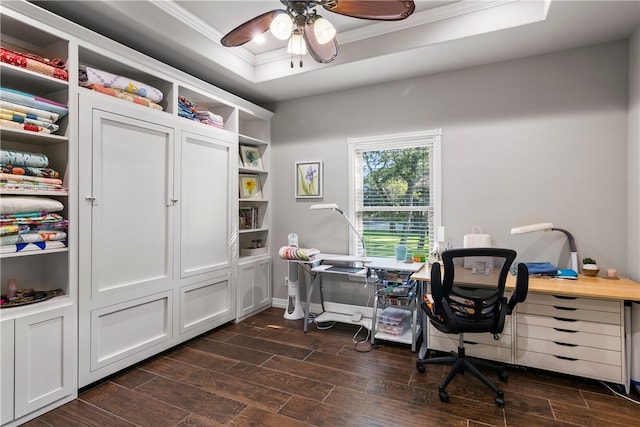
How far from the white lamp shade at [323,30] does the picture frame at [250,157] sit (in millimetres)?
2223

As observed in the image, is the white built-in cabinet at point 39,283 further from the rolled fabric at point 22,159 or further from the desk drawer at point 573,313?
Answer: the desk drawer at point 573,313

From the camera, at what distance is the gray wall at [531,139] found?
2746 mm

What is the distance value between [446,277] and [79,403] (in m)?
2.52

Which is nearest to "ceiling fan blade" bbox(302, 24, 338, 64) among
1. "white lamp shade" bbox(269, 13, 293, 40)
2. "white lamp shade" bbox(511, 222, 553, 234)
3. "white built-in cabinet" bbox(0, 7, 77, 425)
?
"white lamp shade" bbox(269, 13, 293, 40)

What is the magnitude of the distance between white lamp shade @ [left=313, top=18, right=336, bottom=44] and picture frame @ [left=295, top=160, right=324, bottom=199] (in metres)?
2.08

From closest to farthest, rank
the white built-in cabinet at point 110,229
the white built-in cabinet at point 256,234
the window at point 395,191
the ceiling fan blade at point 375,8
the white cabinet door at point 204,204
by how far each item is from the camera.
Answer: the ceiling fan blade at point 375,8
the white built-in cabinet at point 110,229
the white cabinet door at point 204,204
the window at point 395,191
the white built-in cabinet at point 256,234

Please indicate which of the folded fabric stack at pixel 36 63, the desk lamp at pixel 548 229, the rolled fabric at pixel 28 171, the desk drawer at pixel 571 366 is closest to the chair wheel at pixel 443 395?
the desk drawer at pixel 571 366

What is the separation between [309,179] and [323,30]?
2.24 metres

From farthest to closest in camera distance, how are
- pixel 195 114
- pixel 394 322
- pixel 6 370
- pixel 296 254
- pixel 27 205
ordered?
pixel 296 254
pixel 195 114
pixel 394 322
pixel 27 205
pixel 6 370

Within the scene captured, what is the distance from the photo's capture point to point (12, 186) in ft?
6.42

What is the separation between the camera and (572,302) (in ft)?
7.92

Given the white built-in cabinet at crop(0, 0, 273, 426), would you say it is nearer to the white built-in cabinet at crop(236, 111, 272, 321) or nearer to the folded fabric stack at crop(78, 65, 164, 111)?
the folded fabric stack at crop(78, 65, 164, 111)

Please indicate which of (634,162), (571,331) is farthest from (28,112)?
(634,162)

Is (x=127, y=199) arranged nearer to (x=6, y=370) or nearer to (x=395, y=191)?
(x=6, y=370)
